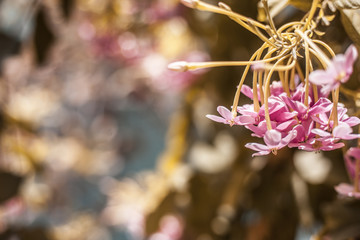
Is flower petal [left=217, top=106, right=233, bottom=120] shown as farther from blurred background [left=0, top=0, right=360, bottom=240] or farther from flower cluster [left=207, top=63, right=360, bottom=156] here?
blurred background [left=0, top=0, right=360, bottom=240]

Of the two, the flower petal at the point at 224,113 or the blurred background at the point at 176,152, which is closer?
the flower petal at the point at 224,113

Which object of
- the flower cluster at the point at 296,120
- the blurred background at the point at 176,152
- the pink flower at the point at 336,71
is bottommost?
the blurred background at the point at 176,152

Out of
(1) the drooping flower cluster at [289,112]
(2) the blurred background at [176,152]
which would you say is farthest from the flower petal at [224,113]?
(2) the blurred background at [176,152]

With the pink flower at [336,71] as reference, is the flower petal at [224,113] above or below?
below

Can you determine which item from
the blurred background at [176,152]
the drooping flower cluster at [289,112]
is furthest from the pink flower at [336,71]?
the blurred background at [176,152]

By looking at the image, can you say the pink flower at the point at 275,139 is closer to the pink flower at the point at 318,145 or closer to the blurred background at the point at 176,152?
the pink flower at the point at 318,145

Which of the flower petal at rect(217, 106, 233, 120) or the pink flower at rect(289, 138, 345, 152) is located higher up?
the flower petal at rect(217, 106, 233, 120)

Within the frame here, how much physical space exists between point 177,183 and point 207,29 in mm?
203

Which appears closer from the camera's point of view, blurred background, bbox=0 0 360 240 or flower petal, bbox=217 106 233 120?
flower petal, bbox=217 106 233 120

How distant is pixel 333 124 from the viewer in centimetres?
19

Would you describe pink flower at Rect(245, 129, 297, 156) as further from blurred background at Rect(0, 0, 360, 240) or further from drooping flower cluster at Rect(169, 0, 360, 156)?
blurred background at Rect(0, 0, 360, 240)

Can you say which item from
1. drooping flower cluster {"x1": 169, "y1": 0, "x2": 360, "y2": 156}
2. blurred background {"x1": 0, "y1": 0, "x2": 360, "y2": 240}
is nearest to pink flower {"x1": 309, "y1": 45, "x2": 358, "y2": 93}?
drooping flower cluster {"x1": 169, "y1": 0, "x2": 360, "y2": 156}

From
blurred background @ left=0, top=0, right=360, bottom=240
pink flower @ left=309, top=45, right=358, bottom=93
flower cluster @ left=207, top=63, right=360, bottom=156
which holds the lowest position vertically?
blurred background @ left=0, top=0, right=360, bottom=240

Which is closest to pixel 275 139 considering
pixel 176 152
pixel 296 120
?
pixel 296 120
